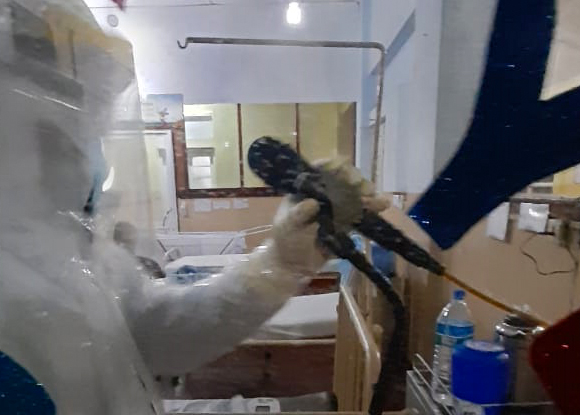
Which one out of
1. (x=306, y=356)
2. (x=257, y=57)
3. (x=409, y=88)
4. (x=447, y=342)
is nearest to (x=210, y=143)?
(x=257, y=57)

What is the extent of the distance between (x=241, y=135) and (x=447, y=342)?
1.30 feet

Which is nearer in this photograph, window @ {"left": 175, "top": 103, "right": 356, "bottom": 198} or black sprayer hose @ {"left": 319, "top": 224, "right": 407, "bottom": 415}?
black sprayer hose @ {"left": 319, "top": 224, "right": 407, "bottom": 415}

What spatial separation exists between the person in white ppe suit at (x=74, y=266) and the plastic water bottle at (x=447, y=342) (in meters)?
0.26

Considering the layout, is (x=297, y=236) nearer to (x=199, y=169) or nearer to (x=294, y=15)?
(x=199, y=169)

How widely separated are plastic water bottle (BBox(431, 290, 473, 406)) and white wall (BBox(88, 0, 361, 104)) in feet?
1.29

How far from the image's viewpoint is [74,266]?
0.35 m

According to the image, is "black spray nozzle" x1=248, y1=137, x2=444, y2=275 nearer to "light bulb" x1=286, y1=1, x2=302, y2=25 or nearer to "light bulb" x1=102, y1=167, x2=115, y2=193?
"light bulb" x1=102, y1=167, x2=115, y2=193

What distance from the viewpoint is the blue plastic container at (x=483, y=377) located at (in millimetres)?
472

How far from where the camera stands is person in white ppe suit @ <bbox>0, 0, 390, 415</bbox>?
1.06 feet

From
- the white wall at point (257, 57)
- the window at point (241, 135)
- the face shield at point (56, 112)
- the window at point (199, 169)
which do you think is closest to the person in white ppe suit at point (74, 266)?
the face shield at point (56, 112)

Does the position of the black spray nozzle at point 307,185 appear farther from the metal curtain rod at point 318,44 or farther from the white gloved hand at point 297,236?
the metal curtain rod at point 318,44

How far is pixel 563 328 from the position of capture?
317 millimetres

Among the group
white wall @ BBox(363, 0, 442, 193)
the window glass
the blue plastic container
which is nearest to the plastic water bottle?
the blue plastic container

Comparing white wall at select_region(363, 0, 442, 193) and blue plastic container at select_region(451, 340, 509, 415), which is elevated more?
white wall at select_region(363, 0, 442, 193)
